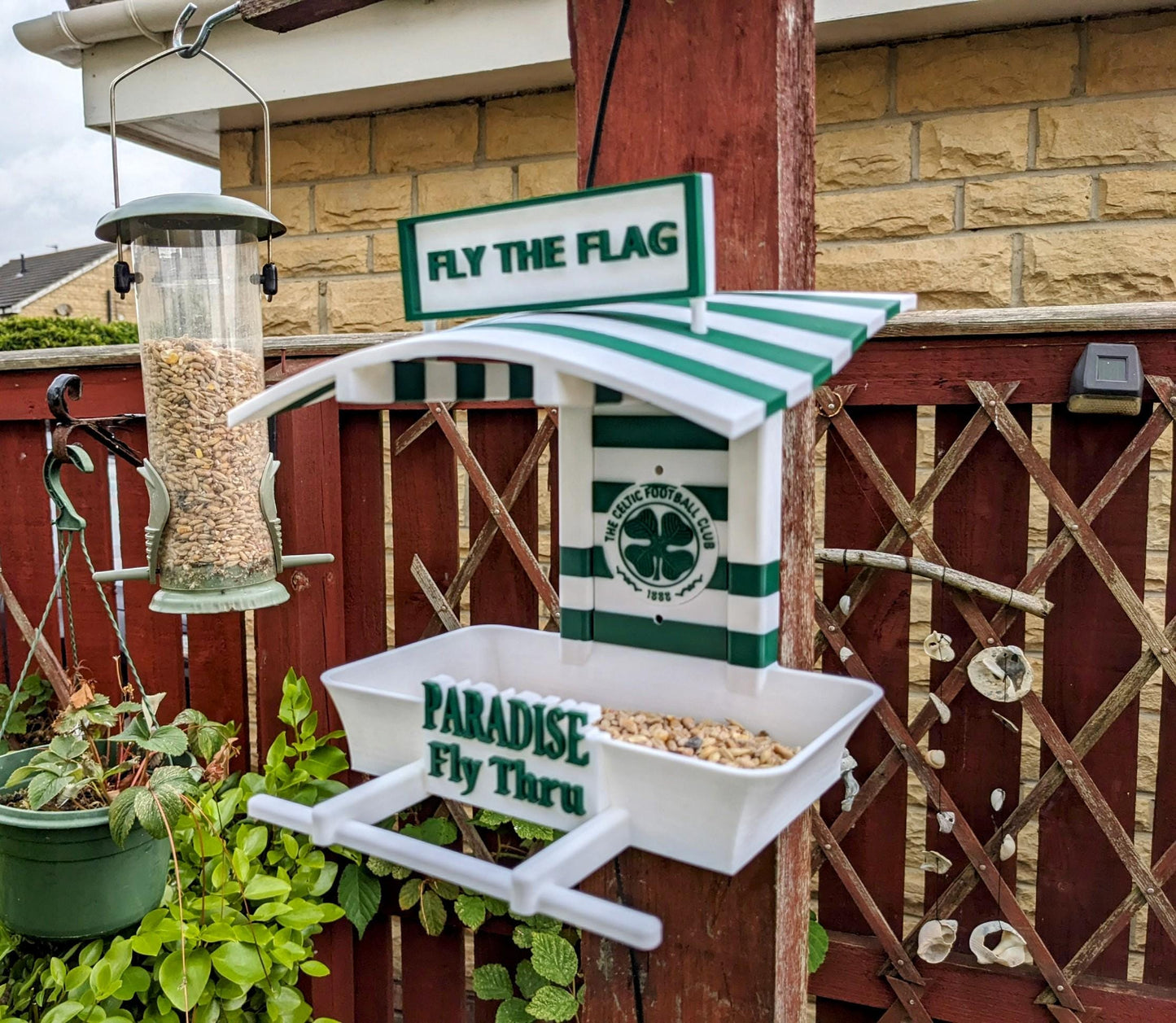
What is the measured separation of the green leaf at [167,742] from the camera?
5.58ft

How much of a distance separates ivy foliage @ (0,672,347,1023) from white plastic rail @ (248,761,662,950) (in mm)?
905

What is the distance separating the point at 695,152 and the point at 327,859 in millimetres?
1738

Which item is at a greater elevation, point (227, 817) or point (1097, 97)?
point (1097, 97)

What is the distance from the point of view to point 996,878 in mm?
1787

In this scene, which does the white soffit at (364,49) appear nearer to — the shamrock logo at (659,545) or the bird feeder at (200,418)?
the bird feeder at (200,418)

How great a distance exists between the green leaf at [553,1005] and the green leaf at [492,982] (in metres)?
0.19

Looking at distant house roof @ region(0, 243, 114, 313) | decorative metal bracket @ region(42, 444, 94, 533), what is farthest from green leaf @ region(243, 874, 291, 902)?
distant house roof @ region(0, 243, 114, 313)

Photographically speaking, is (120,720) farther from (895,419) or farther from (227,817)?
(895,419)

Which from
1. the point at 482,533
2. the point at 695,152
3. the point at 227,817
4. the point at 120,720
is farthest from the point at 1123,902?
the point at 120,720

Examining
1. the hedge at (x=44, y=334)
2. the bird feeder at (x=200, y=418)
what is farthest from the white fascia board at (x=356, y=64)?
the hedge at (x=44, y=334)

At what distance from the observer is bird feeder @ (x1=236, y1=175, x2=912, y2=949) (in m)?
0.77

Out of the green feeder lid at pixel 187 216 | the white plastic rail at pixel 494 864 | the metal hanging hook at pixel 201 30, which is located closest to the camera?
the white plastic rail at pixel 494 864

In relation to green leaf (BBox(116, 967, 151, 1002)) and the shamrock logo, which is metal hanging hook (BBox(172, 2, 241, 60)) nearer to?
the shamrock logo

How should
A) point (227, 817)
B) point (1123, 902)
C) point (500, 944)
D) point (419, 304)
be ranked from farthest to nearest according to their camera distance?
point (500, 944), point (227, 817), point (1123, 902), point (419, 304)
